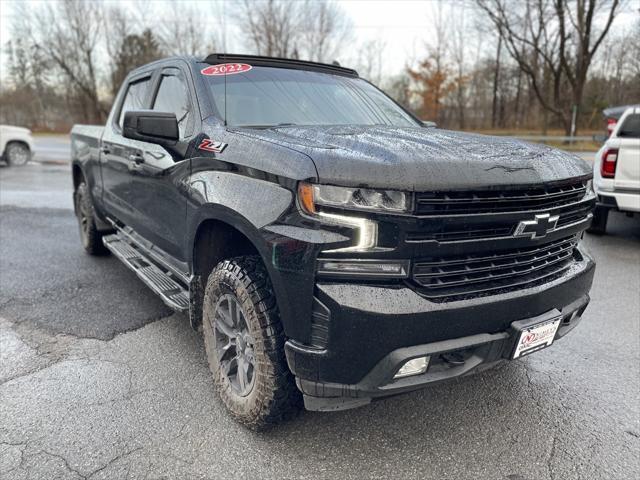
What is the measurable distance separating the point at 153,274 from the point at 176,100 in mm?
1274

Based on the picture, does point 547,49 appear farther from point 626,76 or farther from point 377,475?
point 377,475

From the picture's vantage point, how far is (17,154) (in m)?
15.1

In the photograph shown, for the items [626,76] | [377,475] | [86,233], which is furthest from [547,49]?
[377,475]

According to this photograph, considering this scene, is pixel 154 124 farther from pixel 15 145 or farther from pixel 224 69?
pixel 15 145

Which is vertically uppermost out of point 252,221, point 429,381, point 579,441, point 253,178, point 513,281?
point 253,178

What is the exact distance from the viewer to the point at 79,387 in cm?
279

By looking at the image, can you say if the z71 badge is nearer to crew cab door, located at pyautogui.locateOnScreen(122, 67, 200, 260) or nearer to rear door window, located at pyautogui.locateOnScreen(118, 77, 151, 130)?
crew cab door, located at pyautogui.locateOnScreen(122, 67, 200, 260)

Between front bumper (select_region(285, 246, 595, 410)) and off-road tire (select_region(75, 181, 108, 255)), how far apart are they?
4.09m

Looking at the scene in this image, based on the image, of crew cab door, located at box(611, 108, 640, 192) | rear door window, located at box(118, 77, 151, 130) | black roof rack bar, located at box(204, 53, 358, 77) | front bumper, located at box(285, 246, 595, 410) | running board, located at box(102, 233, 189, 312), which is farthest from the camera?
crew cab door, located at box(611, 108, 640, 192)

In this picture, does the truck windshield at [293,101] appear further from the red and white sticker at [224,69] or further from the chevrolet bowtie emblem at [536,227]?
the chevrolet bowtie emblem at [536,227]

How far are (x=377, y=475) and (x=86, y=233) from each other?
458 centimetres

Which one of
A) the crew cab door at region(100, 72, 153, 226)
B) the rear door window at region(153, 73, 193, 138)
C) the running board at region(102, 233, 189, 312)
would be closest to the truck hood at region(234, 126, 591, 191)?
the rear door window at region(153, 73, 193, 138)

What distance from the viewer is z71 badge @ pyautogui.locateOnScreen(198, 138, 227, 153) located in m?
2.49

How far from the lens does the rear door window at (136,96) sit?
3.99 metres
